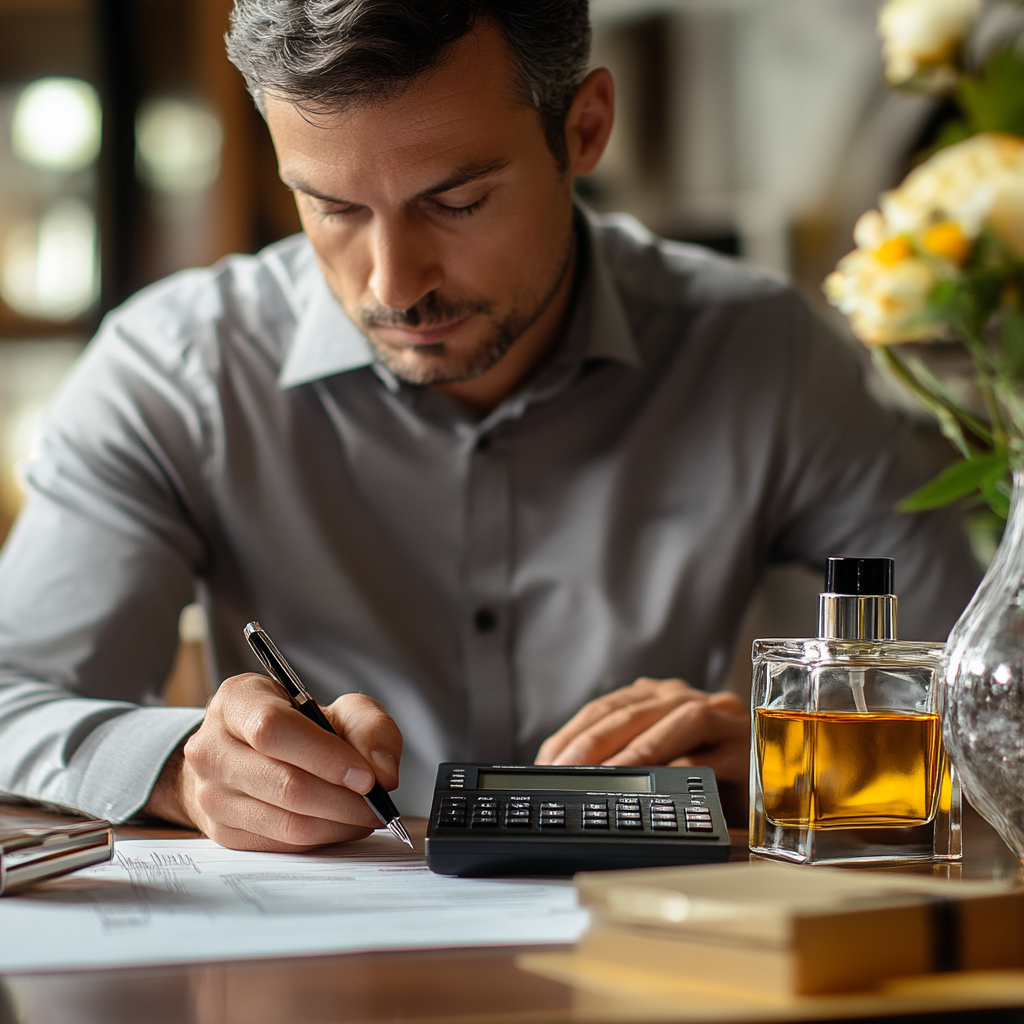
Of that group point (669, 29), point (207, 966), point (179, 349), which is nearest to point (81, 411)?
point (179, 349)

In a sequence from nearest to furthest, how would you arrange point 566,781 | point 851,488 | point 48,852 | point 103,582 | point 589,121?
point 48,852 < point 566,781 < point 103,582 < point 589,121 < point 851,488

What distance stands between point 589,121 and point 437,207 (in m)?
0.30

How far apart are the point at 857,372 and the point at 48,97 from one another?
2339 mm

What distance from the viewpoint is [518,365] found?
1352 millimetres

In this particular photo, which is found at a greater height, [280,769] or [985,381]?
[985,381]

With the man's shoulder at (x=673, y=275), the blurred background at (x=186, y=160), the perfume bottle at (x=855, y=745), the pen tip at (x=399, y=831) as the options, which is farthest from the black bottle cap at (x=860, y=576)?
the blurred background at (x=186, y=160)

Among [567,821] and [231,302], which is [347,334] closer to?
[231,302]

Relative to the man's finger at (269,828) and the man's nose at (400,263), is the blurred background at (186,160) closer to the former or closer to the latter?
the man's nose at (400,263)

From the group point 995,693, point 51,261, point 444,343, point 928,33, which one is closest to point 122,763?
point 444,343

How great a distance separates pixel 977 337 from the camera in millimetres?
567

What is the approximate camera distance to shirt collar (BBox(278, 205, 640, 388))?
130 cm

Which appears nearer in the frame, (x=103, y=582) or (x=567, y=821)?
(x=567, y=821)

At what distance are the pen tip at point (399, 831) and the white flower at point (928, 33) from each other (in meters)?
0.56

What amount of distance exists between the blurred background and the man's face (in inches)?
69.2
